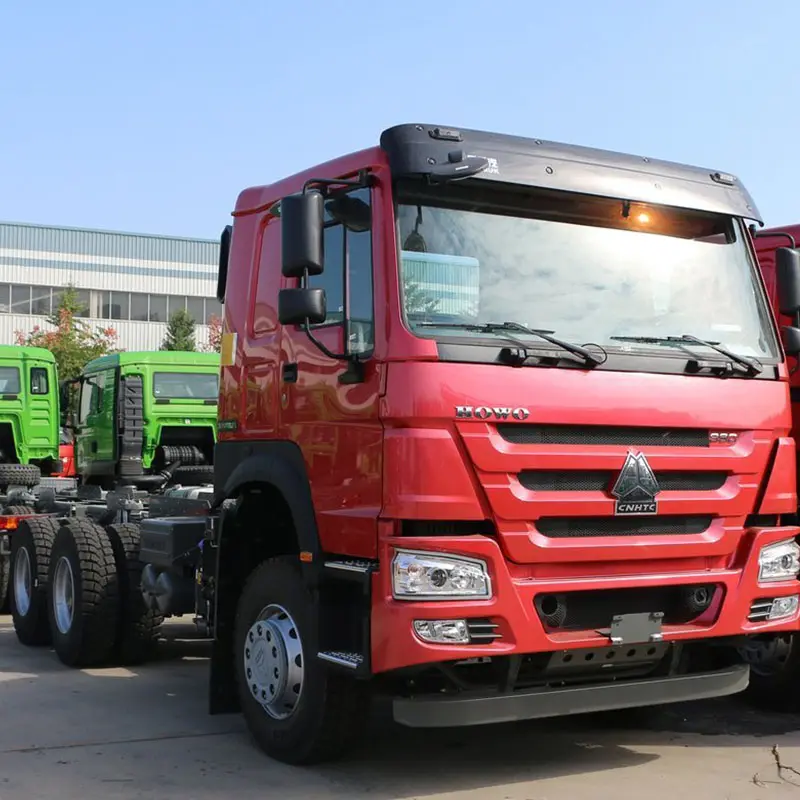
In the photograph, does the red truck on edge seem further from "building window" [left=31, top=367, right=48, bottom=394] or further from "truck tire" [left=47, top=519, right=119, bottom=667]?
"building window" [left=31, top=367, right=48, bottom=394]

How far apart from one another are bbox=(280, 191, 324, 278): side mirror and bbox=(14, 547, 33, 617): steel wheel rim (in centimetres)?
524

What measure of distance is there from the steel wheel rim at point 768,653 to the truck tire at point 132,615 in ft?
12.8

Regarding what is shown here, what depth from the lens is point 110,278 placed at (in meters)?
50.2

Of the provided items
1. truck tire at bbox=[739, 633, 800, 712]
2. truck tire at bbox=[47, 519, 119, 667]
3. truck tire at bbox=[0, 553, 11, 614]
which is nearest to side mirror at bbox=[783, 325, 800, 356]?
truck tire at bbox=[739, 633, 800, 712]

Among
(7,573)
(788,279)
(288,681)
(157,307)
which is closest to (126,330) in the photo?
(157,307)

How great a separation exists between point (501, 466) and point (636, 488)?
70 centimetres

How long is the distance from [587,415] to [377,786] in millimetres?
1921

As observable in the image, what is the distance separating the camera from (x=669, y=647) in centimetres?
566

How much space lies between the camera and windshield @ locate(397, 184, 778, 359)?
5359 mm

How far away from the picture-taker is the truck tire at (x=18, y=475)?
1595 cm

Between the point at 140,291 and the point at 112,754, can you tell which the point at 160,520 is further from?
the point at 140,291

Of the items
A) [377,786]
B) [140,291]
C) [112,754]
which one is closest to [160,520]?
[112,754]

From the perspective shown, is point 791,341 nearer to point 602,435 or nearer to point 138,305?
point 602,435

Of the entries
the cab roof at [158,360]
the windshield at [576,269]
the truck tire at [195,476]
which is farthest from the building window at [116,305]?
the windshield at [576,269]
